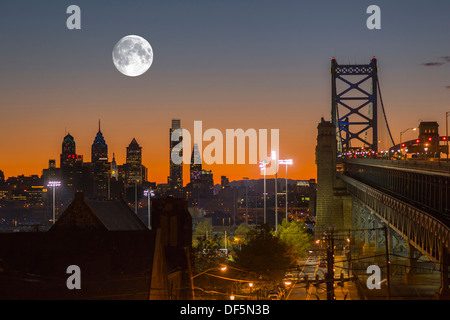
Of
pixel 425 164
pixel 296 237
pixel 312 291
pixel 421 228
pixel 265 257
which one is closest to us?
pixel 421 228

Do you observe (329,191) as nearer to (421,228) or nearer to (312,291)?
(312,291)

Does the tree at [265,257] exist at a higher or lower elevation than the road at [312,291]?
higher

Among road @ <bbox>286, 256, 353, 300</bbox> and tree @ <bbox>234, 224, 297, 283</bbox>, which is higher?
tree @ <bbox>234, 224, 297, 283</bbox>

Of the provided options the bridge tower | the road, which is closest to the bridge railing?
the road

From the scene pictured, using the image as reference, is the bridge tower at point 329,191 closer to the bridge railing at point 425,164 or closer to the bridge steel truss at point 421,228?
the bridge railing at point 425,164

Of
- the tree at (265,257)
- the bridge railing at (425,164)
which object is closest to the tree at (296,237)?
the tree at (265,257)

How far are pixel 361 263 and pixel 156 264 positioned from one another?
52.9 m

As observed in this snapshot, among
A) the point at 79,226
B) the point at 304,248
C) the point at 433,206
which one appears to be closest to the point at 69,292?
the point at 79,226

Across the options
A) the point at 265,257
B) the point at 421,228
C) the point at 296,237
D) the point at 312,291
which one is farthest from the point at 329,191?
the point at 421,228

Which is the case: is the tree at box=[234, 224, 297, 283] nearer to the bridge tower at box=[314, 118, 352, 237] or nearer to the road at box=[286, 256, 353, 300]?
the road at box=[286, 256, 353, 300]

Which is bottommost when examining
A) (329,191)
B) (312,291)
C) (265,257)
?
(312,291)

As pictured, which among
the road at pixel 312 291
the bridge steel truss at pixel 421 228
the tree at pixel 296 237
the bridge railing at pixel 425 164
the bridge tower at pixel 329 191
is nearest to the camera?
the bridge steel truss at pixel 421 228

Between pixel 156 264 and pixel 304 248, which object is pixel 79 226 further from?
pixel 304 248

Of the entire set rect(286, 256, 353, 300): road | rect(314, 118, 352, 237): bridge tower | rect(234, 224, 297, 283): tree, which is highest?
rect(314, 118, 352, 237): bridge tower
